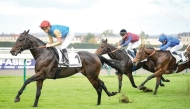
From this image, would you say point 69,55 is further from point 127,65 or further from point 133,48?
point 133,48

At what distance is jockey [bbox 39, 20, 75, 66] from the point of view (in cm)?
923

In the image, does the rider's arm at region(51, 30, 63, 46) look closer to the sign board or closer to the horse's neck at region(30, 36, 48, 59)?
the horse's neck at region(30, 36, 48, 59)

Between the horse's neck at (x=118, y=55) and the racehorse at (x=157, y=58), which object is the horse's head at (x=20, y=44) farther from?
the horse's neck at (x=118, y=55)

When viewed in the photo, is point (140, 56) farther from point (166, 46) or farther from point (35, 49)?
point (35, 49)

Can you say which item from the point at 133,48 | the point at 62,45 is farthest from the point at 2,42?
the point at 62,45

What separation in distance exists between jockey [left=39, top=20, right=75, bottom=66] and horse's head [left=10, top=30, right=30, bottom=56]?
0.41m

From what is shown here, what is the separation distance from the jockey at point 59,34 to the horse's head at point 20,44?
41cm

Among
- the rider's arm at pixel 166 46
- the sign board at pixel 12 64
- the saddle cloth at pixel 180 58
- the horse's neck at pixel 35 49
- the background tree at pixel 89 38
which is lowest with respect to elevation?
the background tree at pixel 89 38

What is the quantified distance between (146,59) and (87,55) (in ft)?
11.6

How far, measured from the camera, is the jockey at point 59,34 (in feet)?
30.3

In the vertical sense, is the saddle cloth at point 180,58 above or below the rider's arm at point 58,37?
below

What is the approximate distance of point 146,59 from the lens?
12.9 metres

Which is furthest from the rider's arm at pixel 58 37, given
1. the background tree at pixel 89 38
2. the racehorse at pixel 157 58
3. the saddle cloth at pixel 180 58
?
the background tree at pixel 89 38

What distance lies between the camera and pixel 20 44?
9156mm
